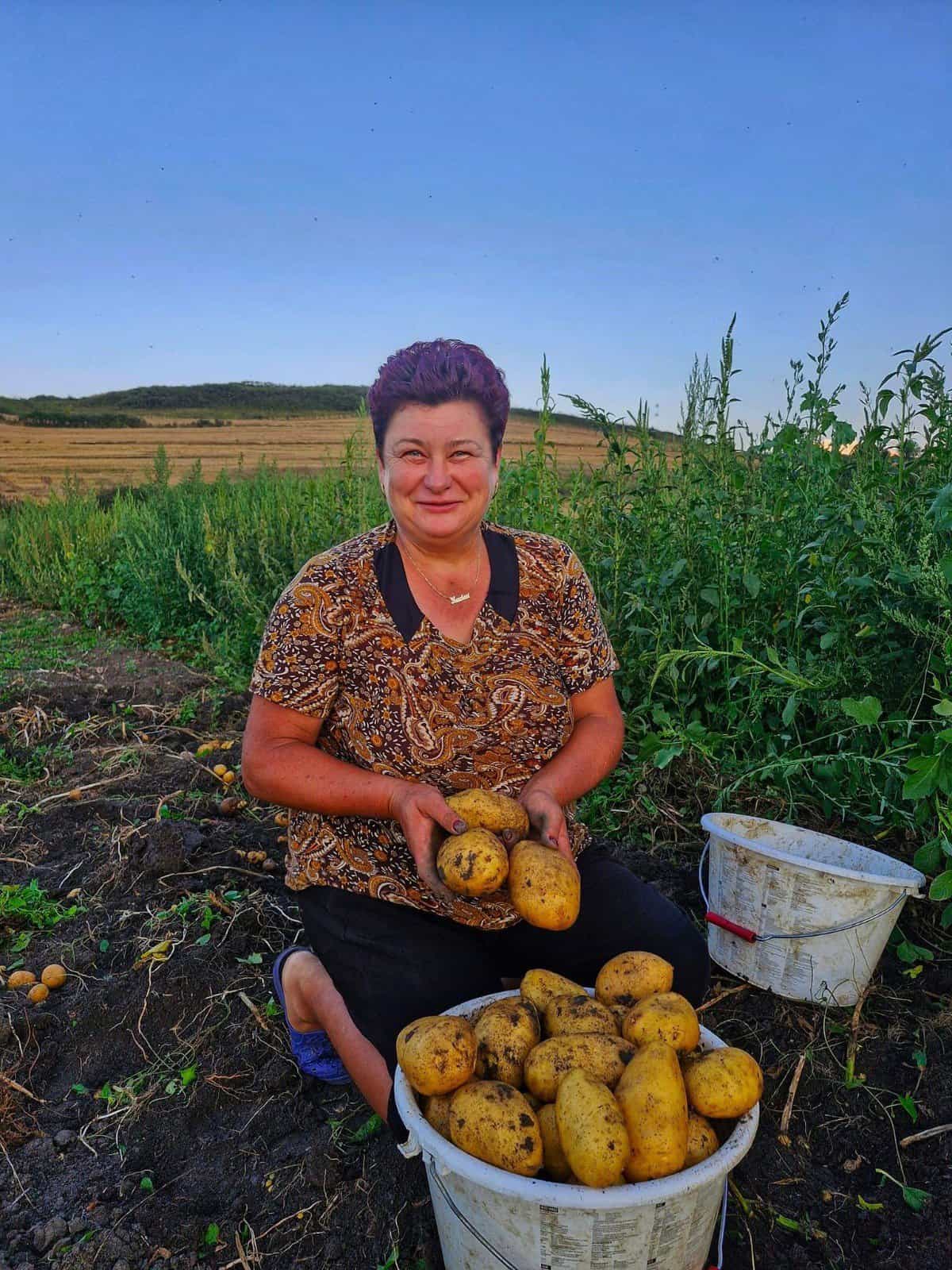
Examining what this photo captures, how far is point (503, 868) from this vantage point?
5.13ft

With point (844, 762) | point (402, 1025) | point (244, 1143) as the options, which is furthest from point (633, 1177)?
point (844, 762)

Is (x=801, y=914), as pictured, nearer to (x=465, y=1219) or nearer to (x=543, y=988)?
(x=543, y=988)

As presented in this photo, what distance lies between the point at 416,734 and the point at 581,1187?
0.90 m

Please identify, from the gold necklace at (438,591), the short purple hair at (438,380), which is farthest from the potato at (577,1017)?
the short purple hair at (438,380)

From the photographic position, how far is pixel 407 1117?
56.1 inches

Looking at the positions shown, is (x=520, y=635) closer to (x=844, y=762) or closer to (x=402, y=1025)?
(x=402, y=1025)

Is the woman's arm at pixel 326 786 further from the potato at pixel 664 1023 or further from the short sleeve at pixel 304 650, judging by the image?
the potato at pixel 664 1023

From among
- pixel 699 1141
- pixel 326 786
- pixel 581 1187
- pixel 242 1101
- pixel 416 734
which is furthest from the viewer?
pixel 242 1101

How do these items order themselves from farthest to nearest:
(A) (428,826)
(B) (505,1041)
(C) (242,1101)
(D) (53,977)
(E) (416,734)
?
(D) (53,977)
(C) (242,1101)
(E) (416,734)
(A) (428,826)
(B) (505,1041)

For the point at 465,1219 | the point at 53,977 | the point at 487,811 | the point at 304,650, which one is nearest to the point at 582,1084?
the point at 465,1219

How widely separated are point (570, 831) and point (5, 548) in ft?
28.6

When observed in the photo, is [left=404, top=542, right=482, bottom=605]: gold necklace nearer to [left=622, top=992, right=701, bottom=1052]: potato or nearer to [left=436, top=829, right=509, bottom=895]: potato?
[left=436, top=829, right=509, bottom=895]: potato

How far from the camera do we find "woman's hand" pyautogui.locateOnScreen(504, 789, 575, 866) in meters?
1.71

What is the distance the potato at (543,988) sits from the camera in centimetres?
164
